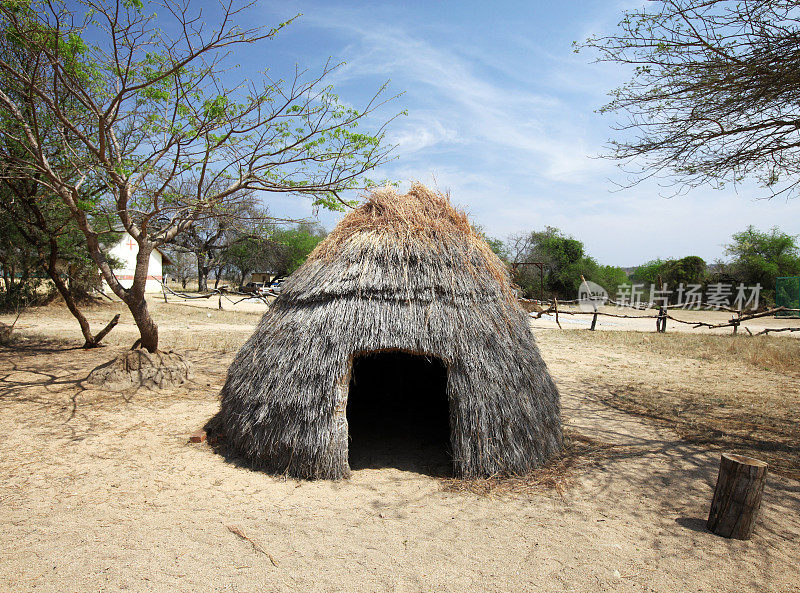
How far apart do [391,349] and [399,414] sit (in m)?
2.78

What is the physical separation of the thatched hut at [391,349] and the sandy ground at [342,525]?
1.26ft

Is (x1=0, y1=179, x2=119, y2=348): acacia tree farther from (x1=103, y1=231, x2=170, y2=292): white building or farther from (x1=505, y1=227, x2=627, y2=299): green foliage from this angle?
(x1=505, y1=227, x2=627, y2=299): green foliage

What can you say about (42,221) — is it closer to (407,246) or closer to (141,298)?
(141,298)

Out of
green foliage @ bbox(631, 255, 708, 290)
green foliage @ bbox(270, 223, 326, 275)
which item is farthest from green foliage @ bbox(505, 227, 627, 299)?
green foliage @ bbox(270, 223, 326, 275)

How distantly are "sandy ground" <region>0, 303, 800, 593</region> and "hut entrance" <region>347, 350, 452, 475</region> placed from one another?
0.45m

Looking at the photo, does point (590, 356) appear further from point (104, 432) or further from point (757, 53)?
point (104, 432)

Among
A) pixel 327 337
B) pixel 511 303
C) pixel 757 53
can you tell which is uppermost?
pixel 757 53

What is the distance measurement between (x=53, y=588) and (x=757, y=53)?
308 inches

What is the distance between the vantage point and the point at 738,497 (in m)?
3.43

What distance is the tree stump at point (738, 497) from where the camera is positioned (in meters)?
3.41

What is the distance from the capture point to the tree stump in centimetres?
341

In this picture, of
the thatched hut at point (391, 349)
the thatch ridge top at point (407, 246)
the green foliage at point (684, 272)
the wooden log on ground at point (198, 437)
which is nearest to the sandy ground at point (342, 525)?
the wooden log on ground at point (198, 437)

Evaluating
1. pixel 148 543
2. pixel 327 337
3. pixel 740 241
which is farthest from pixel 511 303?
pixel 740 241

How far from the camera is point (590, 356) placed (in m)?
11.8
